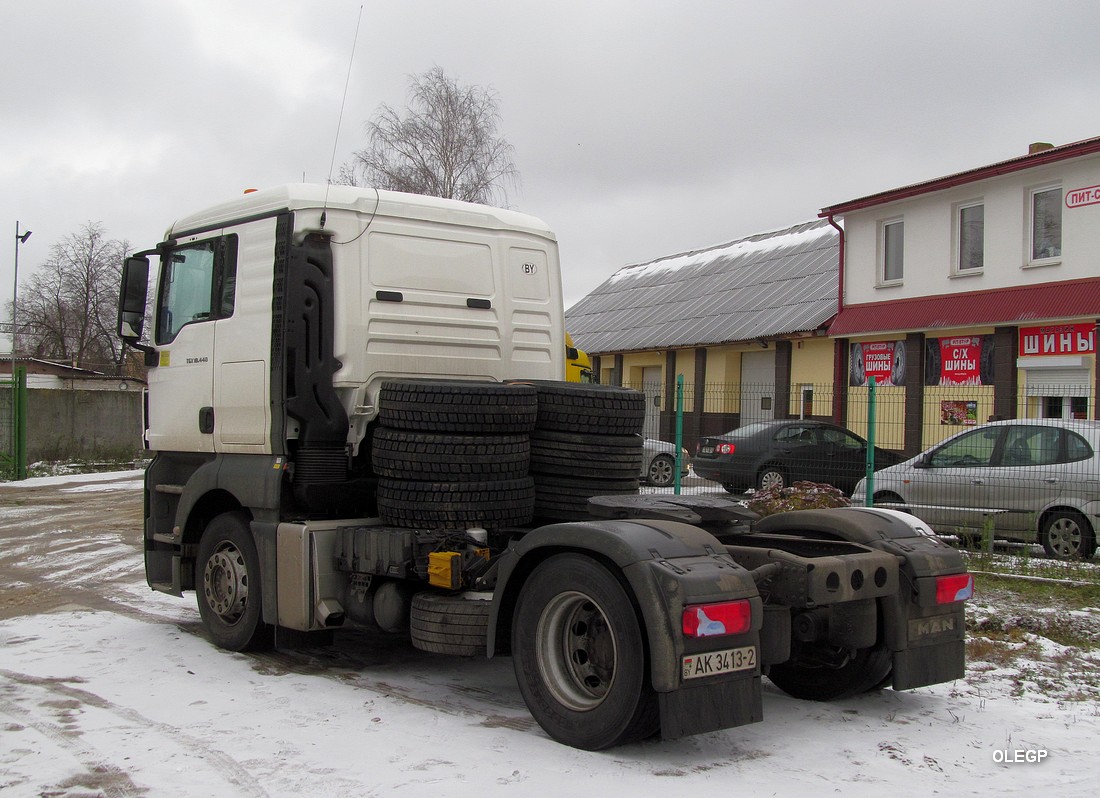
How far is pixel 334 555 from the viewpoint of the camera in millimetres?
6223

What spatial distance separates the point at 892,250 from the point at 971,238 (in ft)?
7.32

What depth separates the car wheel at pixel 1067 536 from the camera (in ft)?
34.7

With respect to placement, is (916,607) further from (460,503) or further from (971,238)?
(971,238)

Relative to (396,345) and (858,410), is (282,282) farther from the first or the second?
(858,410)

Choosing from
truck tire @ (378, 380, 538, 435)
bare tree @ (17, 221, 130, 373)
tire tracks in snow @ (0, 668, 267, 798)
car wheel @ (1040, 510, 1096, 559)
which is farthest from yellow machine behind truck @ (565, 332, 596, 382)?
bare tree @ (17, 221, 130, 373)

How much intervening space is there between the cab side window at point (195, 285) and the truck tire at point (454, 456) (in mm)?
1829

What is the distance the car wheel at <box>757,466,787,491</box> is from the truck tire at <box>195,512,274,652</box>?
8356 mm

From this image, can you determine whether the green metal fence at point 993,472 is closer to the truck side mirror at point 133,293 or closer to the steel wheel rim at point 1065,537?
the steel wheel rim at point 1065,537

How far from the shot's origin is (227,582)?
6840 millimetres

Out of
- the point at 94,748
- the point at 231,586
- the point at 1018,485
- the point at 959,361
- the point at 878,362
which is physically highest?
the point at 878,362

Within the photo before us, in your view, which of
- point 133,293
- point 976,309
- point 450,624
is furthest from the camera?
point 976,309

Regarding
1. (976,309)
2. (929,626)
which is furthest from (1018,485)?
(976,309)

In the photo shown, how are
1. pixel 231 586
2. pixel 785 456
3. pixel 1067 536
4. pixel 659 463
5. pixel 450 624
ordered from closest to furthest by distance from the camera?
1. pixel 450 624
2. pixel 231 586
3. pixel 1067 536
4. pixel 785 456
5. pixel 659 463

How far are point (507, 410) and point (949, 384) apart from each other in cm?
→ 1873
